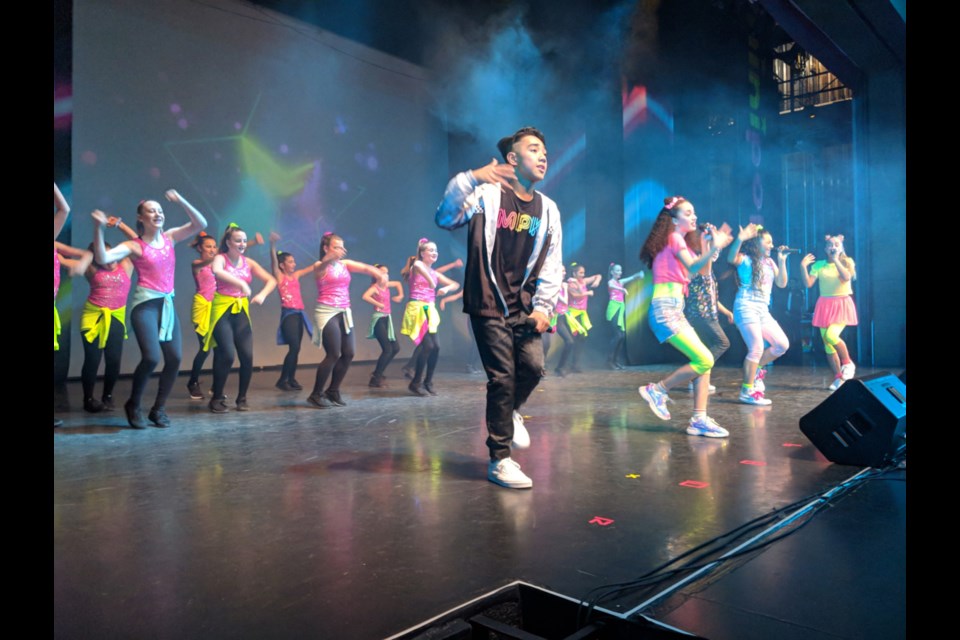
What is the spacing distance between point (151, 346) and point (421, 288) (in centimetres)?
307

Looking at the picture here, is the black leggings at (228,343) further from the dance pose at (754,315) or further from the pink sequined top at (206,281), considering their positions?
the dance pose at (754,315)

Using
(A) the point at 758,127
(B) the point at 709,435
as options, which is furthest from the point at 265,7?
(B) the point at 709,435

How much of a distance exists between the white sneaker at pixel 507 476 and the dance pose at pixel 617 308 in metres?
7.46

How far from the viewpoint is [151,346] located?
4762 millimetres

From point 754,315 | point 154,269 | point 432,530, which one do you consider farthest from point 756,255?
point 154,269

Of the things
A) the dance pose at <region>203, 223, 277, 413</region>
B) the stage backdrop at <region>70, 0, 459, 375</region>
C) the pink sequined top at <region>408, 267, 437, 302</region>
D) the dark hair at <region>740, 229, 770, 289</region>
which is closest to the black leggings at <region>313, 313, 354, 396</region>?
the dance pose at <region>203, 223, 277, 413</region>

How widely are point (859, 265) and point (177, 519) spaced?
408 inches

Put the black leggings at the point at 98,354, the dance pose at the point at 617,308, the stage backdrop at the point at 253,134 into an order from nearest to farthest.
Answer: the black leggings at the point at 98,354, the stage backdrop at the point at 253,134, the dance pose at the point at 617,308

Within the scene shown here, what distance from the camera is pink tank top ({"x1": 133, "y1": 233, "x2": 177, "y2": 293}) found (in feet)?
16.0

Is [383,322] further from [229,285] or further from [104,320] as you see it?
[104,320]

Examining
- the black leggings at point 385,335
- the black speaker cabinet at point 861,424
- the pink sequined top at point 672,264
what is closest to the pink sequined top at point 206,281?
the black leggings at point 385,335

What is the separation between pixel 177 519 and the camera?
2648 mm

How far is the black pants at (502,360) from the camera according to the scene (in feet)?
10.3
